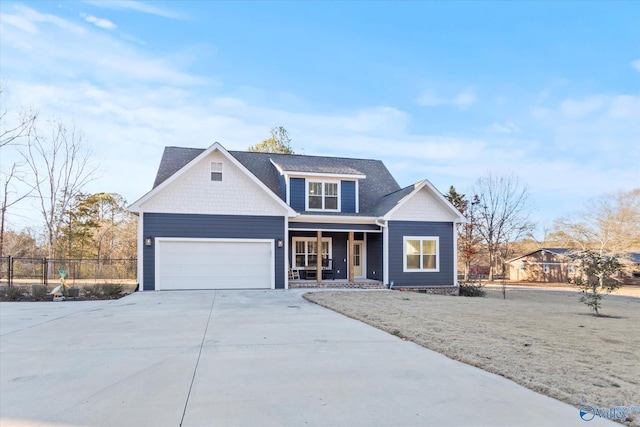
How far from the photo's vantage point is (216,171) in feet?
53.0

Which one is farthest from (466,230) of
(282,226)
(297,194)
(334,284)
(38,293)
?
(38,293)

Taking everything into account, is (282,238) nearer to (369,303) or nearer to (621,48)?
(369,303)

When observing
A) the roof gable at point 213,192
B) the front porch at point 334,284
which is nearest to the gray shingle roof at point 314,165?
the roof gable at point 213,192

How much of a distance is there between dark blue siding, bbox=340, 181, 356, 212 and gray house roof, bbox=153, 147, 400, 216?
0.55 m

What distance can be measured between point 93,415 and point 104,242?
26.9 metres

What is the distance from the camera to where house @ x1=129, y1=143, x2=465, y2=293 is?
51.1 ft

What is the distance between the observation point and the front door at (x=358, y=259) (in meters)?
19.9

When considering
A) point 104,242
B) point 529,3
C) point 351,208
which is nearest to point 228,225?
point 351,208

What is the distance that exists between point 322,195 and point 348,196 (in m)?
1.23

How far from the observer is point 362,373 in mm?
4805

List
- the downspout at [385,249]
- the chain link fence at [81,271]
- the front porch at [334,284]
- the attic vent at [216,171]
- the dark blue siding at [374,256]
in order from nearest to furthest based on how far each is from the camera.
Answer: the attic vent at [216,171]
the front porch at [334,284]
the downspout at [385,249]
the dark blue siding at [374,256]
the chain link fence at [81,271]

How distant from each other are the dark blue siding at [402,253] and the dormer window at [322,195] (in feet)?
9.37

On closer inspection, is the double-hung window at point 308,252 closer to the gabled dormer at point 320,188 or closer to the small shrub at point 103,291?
the gabled dormer at point 320,188

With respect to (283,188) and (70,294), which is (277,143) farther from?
(70,294)
